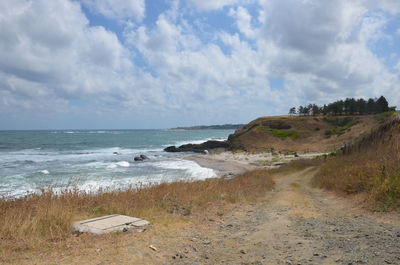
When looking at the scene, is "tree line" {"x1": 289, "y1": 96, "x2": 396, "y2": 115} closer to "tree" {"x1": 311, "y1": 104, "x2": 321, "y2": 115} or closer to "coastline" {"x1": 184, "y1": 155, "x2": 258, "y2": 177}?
"tree" {"x1": 311, "y1": 104, "x2": 321, "y2": 115}

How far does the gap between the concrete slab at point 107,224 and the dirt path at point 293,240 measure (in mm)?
1255

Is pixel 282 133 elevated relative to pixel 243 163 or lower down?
elevated

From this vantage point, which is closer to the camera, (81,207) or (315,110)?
(81,207)

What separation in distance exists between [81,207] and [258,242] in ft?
16.9

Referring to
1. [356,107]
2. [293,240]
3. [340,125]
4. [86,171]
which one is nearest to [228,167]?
[86,171]

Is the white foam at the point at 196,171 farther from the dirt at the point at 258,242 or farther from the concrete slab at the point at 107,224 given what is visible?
the concrete slab at the point at 107,224

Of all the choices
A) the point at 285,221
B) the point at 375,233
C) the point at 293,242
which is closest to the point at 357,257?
the point at 293,242

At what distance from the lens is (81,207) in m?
8.60

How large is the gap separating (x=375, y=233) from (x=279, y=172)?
2014cm

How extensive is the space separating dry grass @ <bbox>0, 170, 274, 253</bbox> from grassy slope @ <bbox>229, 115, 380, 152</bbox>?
143 feet

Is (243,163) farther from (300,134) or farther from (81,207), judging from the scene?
(81,207)

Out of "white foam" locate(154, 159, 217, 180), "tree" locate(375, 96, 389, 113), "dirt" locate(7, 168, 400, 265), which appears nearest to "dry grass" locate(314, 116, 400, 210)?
"dirt" locate(7, 168, 400, 265)

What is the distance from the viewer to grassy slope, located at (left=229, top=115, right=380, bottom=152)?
5472cm

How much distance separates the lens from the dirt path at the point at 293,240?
5.14m
